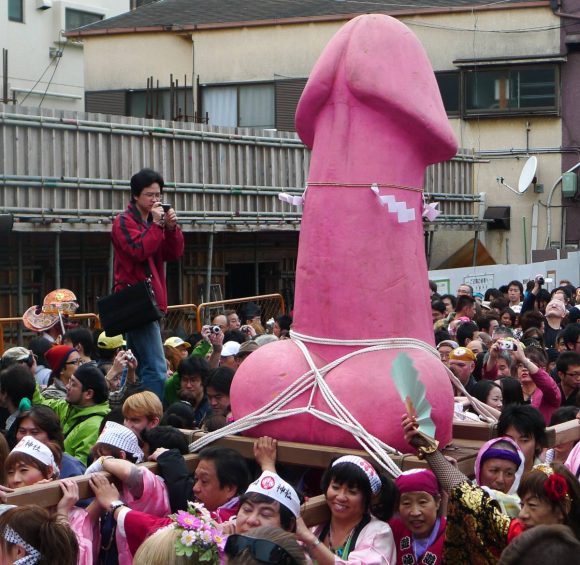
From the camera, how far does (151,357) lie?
7.25 metres

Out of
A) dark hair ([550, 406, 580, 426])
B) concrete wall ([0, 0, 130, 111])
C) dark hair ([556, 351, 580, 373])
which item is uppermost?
concrete wall ([0, 0, 130, 111])

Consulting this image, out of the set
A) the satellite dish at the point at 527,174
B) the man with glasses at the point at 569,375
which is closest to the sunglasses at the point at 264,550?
the man with glasses at the point at 569,375

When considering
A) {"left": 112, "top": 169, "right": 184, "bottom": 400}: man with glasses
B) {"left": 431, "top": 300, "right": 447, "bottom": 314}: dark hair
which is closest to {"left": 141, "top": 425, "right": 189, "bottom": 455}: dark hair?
{"left": 112, "top": 169, "right": 184, "bottom": 400}: man with glasses

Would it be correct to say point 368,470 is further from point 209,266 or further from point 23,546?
point 209,266

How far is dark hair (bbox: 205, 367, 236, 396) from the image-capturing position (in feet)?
22.7

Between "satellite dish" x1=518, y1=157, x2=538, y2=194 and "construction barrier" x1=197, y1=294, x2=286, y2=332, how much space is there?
926 cm

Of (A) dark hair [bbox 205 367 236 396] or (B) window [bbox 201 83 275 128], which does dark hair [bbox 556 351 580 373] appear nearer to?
(A) dark hair [bbox 205 367 236 396]

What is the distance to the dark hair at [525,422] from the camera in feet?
17.9

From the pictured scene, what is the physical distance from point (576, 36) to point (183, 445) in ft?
62.5

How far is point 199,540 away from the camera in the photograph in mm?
3910

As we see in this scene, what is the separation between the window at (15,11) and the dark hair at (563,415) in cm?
2237

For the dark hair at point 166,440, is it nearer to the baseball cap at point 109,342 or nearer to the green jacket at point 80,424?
the green jacket at point 80,424

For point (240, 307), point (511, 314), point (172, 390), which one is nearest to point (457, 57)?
point (240, 307)

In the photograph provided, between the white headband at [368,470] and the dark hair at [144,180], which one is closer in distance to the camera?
the white headband at [368,470]
